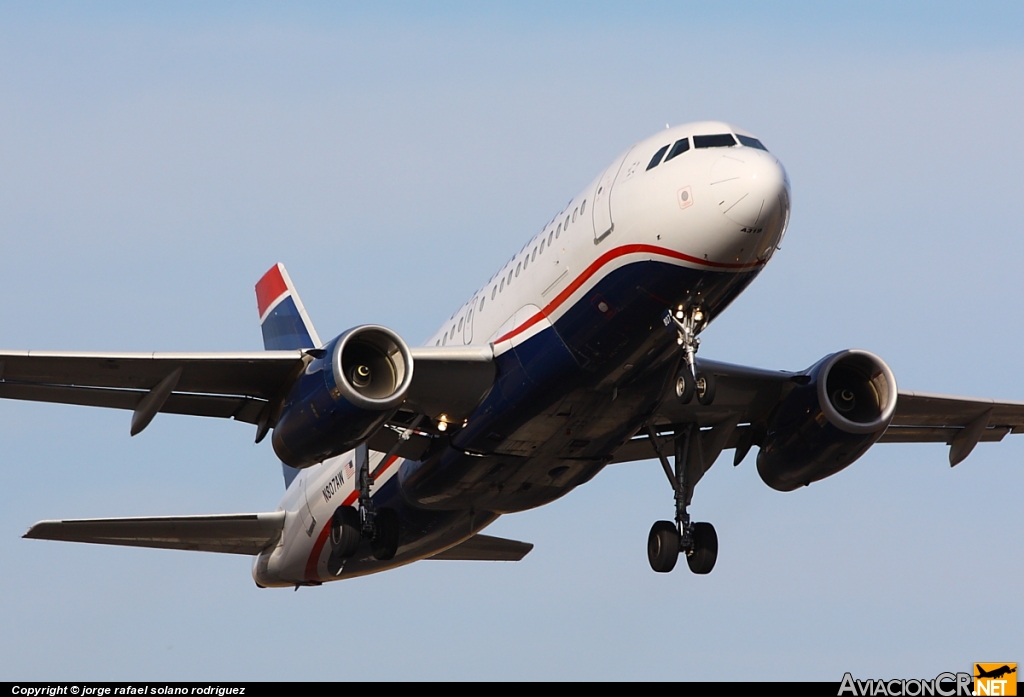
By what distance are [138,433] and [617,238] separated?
9166mm

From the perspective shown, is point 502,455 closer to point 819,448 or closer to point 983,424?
point 819,448

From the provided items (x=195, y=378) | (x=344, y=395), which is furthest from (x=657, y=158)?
(x=195, y=378)

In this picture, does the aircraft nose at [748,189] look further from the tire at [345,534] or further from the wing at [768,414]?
the tire at [345,534]

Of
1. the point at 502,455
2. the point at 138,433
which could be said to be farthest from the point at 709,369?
the point at 138,433

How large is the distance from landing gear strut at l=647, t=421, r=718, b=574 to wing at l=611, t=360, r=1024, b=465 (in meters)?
0.58

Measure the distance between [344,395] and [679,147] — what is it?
22.7 ft

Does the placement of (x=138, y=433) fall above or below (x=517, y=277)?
below

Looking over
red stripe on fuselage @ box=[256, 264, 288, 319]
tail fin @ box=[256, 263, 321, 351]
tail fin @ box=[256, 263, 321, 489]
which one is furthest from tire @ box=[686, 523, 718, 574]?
red stripe on fuselage @ box=[256, 264, 288, 319]

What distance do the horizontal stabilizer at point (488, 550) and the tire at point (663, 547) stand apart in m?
6.30

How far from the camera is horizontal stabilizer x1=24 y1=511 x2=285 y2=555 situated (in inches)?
1332

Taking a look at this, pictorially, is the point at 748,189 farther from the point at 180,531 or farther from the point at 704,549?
the point at 180,531

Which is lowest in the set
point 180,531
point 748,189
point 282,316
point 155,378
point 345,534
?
point 345,534

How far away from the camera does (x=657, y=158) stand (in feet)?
91.4

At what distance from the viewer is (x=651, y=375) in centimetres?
2902
